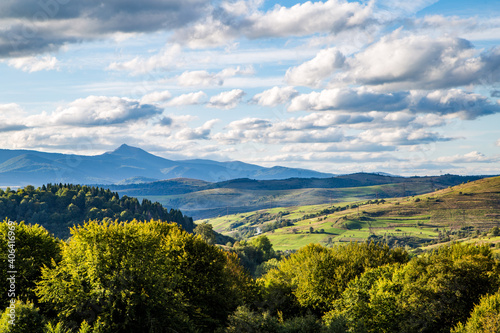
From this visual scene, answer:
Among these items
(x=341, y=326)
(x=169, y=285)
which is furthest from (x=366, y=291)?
(x=169, y=285)

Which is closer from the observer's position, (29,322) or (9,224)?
(29,322)

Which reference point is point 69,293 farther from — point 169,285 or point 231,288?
point 231,288

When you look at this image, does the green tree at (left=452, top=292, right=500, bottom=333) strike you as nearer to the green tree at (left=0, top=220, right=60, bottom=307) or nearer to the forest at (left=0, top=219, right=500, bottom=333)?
the forest at (left=0, top=219, right=500, bottom=333)

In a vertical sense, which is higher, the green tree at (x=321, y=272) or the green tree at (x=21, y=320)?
the green tree at (x=21, y=320)

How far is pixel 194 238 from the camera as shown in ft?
228

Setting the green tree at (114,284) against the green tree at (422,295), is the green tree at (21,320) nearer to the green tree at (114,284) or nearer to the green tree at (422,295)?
the green tree at (114,284)

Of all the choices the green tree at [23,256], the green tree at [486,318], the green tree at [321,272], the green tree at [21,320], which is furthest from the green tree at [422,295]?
the green tree at [23,256]

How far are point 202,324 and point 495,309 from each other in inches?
1566

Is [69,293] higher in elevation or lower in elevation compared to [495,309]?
higher

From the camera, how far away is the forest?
1892 inches

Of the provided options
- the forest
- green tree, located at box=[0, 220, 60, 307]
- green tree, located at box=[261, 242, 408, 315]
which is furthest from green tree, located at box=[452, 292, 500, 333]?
green tree, located at box=[0, 220, 60, 307]

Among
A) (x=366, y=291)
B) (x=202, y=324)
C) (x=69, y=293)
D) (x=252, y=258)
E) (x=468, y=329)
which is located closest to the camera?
(x=69, y=293)

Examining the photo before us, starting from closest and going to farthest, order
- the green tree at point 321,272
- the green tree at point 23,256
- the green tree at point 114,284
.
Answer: the green tree at point 114,284, the green tree at point 23,256, the green tree at point 321,272

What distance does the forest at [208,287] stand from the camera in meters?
48.1
